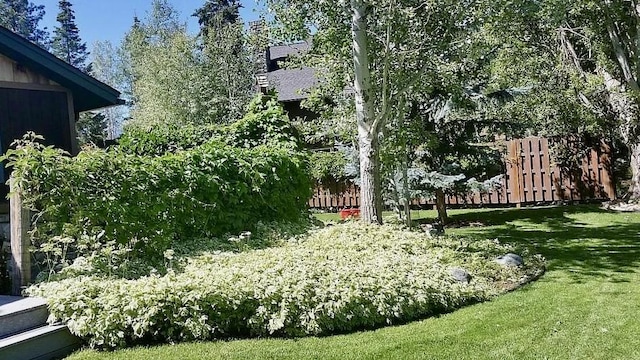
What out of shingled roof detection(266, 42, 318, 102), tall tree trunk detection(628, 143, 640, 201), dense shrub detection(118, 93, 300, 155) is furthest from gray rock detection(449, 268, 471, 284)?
shingled roof detection(266, 42, 318, 102)

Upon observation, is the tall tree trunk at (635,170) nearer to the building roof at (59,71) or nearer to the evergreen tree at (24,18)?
the building roof at (59,71)

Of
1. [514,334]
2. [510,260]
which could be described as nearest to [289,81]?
[510,260]

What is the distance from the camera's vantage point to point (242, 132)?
8.91 meters

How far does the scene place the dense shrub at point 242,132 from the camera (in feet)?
27.5

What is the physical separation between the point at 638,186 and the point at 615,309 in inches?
305

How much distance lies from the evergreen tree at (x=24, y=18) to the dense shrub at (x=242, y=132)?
108 ft

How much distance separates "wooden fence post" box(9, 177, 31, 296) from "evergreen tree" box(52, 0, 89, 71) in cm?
3565

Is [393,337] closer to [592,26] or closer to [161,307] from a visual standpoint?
[161,307]

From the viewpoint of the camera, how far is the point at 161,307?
→ 408cm

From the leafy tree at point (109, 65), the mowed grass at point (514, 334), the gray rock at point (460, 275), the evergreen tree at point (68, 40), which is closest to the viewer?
the mowed grass at point (514, 334)

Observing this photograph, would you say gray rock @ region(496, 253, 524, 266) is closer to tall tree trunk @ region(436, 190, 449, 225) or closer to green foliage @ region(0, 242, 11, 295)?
tall tree trunk @ region(436, 190, 449, 225)

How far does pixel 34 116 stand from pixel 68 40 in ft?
112

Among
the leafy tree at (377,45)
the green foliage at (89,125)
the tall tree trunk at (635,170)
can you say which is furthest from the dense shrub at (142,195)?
the green foliage at (89,125)

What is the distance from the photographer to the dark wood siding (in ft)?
23.5
